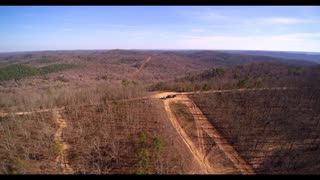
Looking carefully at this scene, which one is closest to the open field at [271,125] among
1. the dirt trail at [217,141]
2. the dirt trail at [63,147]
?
the dirt trail at [217,141]

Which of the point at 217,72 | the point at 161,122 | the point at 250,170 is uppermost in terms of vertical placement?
the point at 217,72

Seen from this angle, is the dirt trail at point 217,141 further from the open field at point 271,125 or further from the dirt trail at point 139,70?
the dirt trail at point 139,70

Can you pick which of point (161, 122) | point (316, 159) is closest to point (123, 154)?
point (161, 122)

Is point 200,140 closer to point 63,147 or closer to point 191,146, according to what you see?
point 191,146

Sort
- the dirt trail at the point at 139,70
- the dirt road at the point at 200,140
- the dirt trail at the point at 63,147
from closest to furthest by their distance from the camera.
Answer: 1. the dirt trail at the point at 63,147
2. the dirt road at the point at 200,140
3. the dirt trail at the point at 139,70

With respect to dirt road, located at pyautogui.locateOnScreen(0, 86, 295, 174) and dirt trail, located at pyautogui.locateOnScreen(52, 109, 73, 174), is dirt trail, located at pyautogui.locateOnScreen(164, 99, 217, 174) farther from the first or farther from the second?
dirt trail, located at pyautogui.locateOnScreen(52, 109, 73, 174)

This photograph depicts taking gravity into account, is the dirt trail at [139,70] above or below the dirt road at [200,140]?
above

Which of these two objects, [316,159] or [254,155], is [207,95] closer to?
[254,155]
